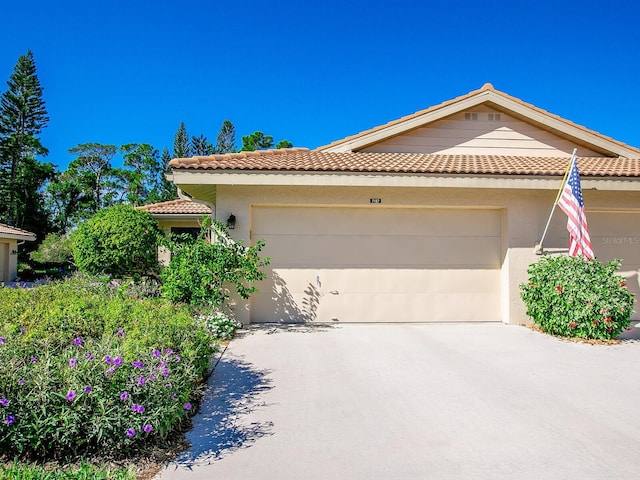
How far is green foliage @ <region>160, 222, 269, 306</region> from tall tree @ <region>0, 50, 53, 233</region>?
29.9m

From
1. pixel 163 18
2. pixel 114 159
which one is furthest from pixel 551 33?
pixel 114 159

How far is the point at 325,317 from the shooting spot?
28.1ft

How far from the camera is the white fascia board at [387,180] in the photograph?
25.4 ft

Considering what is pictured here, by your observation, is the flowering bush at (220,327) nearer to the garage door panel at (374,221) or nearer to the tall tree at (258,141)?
the garage door panel at (374,221)

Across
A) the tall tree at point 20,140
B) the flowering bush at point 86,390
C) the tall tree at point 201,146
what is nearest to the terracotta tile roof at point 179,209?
the flowering bush at point 86,390

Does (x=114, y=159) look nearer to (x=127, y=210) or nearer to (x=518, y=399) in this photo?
(x=127, y=210)

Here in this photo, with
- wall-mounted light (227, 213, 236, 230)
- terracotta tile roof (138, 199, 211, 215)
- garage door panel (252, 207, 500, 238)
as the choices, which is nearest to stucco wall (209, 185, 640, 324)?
garage door panel (252, 207, 500, 238)

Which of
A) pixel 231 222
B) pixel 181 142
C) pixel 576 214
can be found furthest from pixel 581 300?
pixel 181 142

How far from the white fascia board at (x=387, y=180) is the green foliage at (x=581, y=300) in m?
1.52

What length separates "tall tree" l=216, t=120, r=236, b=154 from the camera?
40.0 meters

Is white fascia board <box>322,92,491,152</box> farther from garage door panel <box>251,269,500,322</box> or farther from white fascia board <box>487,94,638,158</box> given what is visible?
garage door panel <box>251,269,500,322</box>

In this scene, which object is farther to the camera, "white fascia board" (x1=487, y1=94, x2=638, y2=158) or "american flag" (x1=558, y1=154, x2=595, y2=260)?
"white fascia board" (x1=487, y1=94, x2=638, y2=158)

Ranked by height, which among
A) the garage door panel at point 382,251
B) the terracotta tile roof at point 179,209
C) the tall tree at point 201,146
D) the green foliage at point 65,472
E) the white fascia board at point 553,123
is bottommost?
the green foliage at point 65,472

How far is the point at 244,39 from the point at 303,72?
186 inches
